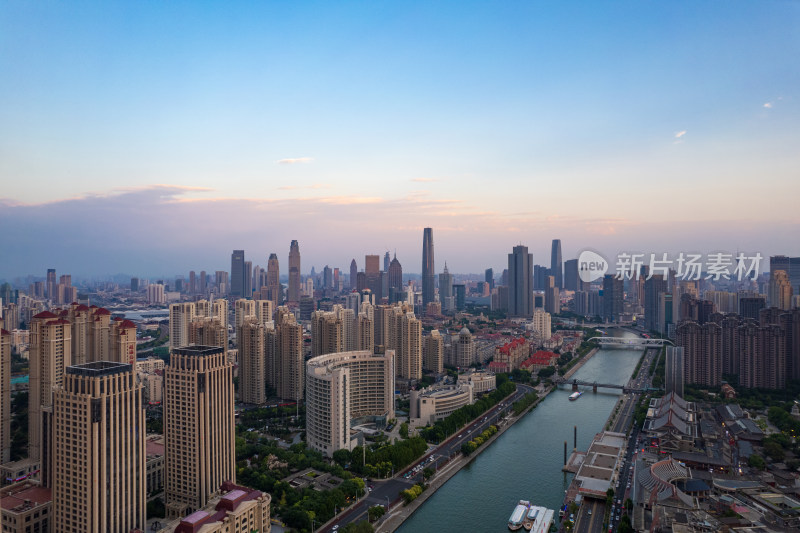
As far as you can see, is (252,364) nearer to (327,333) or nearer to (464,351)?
(327,333)

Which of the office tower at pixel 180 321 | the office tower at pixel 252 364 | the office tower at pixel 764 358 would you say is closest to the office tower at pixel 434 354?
the office tower at pixel 252 364

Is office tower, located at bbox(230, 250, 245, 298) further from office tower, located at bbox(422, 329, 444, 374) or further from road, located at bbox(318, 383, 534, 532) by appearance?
road, located at bbox(318, 383, 534, 532)

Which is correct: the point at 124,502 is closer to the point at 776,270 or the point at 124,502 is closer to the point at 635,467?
the point at 635,467

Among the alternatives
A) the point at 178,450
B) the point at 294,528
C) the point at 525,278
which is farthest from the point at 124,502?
the point at 525,278

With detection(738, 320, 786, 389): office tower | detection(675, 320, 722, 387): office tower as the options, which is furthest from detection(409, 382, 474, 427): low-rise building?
detection(738, 320, 786, 389): office tower

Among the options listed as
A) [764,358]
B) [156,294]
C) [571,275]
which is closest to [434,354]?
[764,358]

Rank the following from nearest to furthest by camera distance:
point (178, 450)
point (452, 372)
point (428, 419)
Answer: point (178, 450), point (428, 419), point (452, 372)

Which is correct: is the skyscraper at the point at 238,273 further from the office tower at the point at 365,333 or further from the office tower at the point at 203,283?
the office tower at the point at 365,333

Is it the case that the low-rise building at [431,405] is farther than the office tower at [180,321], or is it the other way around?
the office tower at [180,321]
